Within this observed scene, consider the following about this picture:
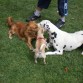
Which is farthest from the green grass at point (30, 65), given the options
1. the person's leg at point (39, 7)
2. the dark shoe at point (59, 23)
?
the person's leg at point (39, 7)

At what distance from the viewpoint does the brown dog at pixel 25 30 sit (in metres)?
5.48

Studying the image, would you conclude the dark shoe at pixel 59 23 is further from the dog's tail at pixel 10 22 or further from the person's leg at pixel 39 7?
the dog's tail at pixel 10 22

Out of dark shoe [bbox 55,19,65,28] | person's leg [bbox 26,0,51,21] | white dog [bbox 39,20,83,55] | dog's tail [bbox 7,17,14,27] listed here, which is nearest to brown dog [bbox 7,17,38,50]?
dog's tail [bbox 7,17,14,27]

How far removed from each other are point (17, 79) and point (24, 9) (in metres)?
2.73

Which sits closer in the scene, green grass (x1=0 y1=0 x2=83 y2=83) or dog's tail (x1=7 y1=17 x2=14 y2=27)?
green grass (x1=0 y1=0 x2=83 y2=83)

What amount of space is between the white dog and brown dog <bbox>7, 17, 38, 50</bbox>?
26cm

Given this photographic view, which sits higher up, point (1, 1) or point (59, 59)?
point (59, 59)

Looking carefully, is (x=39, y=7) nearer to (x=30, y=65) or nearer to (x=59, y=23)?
(x=59, y=23)

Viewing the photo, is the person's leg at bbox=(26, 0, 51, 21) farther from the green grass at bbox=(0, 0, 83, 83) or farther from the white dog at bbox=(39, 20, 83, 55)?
the white dog at bbox=(39, 20, 83, 55)

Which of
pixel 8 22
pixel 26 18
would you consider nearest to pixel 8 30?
pixel 8 22

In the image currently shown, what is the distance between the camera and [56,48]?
5.29 metres

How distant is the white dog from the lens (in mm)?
5262

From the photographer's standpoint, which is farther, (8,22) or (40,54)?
(8,22)

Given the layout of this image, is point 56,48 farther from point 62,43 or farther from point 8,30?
point 8,30
